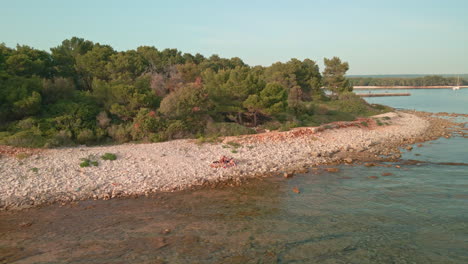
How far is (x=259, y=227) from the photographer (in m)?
10.8

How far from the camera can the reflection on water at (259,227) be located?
29.8 ft

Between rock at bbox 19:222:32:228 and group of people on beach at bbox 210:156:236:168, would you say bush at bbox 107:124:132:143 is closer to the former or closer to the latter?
group of people on beach at bbox 210:156:236:168

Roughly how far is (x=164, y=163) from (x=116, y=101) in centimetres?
847

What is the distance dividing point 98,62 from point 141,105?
8.21 meters

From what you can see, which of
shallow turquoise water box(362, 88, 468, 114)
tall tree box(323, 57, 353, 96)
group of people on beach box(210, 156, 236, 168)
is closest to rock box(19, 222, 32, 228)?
group of people on beach box(210, 156, 236, 168)

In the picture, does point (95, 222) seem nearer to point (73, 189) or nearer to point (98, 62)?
point (73, 189)

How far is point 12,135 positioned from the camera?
688 inches

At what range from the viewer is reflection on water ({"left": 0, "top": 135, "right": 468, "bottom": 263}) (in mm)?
9086

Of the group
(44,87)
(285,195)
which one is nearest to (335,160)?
(285,195)

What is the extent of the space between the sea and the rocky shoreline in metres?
1.00

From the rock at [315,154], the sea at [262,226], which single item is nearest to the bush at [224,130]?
the rock at [315,154]

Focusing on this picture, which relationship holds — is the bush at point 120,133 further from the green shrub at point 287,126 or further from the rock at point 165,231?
the rock at point 165,231

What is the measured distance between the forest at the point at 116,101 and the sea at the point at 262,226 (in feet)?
27.0

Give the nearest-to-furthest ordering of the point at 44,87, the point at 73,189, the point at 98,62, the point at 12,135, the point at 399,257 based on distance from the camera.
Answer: the point at 399,257 < the point at 73,189 < the point at 12,135 < the point at 44,87 < the point at 98,62
